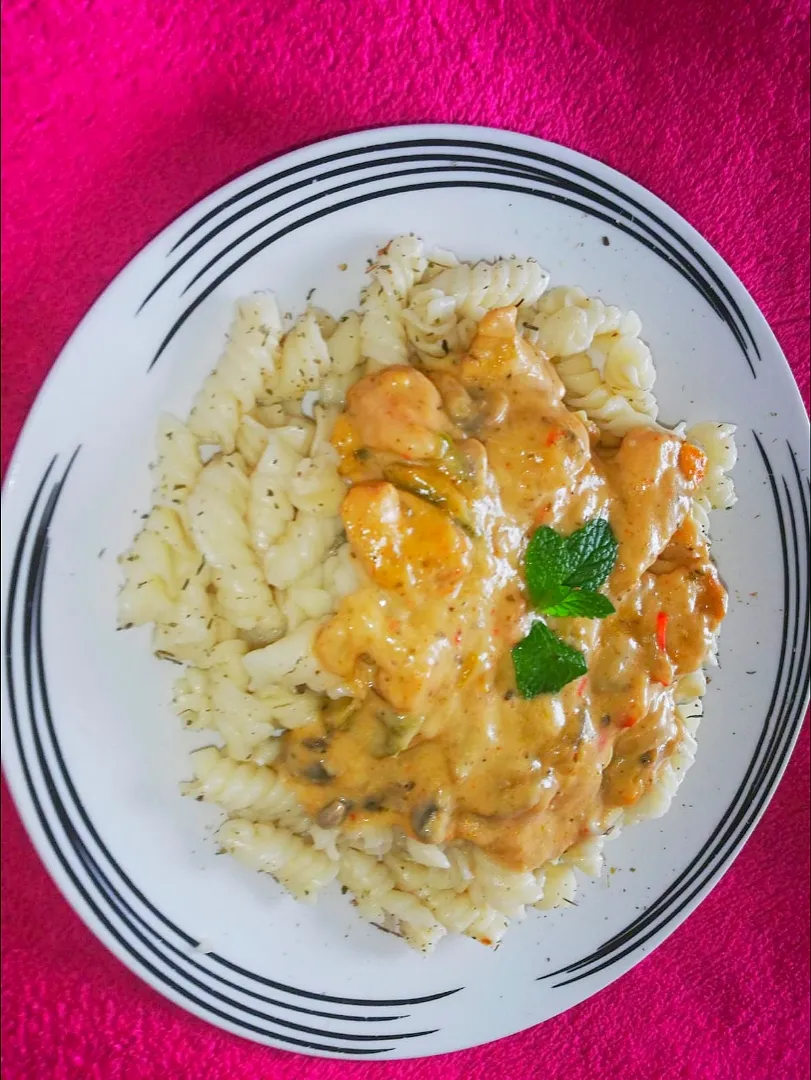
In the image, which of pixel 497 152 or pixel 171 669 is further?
pixel 497 152

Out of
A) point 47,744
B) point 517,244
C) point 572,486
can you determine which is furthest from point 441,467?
point 47,744

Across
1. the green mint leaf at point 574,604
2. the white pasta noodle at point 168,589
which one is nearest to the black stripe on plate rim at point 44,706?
the white pasta noodle at point 168,589

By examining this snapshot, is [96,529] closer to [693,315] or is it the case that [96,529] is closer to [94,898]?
[94,898]

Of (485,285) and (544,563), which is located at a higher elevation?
(485,285)

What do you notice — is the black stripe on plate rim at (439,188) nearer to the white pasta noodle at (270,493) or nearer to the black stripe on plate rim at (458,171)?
the black stripe on plate rim at (458,171)

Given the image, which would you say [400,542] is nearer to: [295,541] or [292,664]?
[295,541]

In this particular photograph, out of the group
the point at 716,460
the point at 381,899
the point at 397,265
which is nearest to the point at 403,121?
the point at 397,265
